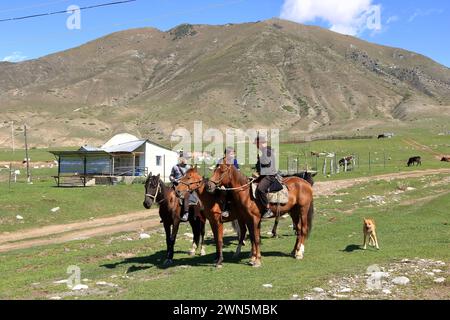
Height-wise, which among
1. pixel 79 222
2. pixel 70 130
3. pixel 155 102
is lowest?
pixel 79 222

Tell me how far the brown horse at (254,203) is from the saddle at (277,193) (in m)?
0.15

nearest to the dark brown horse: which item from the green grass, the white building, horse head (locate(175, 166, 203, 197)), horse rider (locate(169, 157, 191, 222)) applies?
horse rider (locate(169, 157, 191, 222))

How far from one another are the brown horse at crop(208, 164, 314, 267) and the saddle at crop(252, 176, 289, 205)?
15 cm

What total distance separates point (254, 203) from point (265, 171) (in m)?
0.96

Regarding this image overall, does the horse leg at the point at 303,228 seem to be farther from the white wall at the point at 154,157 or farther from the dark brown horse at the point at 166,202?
the white wall at the point at 154,157

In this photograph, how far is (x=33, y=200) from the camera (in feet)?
103

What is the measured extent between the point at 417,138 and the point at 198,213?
3361 inches

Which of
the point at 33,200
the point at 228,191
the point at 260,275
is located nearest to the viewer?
the point at 260,275

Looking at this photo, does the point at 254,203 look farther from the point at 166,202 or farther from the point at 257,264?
the point at 166,202

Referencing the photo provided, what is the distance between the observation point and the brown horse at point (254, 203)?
1327 cm

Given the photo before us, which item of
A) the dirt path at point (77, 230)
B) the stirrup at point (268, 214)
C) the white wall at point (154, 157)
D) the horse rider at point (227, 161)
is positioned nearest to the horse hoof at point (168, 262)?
the horse rider at point (227, 161)

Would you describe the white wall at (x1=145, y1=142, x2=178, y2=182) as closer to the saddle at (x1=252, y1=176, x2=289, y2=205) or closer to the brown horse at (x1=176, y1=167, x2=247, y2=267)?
the saddle at (x1=252, y1=176, x2=289, y2=205)
